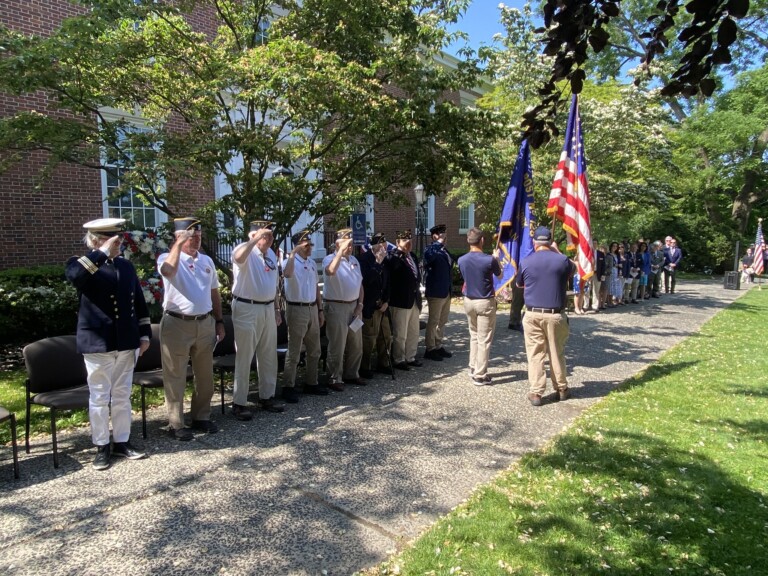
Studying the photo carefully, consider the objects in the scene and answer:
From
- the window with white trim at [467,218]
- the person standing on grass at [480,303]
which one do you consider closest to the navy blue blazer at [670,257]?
the window with white trim at [467,218]

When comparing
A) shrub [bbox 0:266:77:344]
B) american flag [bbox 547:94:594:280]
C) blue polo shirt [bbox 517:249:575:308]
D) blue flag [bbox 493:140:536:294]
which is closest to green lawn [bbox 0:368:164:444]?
shrub [bbox 0:266:77:344]

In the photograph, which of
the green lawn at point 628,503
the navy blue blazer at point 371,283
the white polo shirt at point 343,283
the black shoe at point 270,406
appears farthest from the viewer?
the navy blue blazer at point 371,283

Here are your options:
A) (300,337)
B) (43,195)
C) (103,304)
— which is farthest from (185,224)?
(43,195)

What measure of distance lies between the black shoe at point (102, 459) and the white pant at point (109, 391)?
5 centimetres

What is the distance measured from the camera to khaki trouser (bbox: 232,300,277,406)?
211 inches

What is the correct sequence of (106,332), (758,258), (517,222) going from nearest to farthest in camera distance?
(106,332), (517,222), (758,258)

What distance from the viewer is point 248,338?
5371mm

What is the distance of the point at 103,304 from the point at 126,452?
1271 mm

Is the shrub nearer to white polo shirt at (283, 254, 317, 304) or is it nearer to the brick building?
the brick building

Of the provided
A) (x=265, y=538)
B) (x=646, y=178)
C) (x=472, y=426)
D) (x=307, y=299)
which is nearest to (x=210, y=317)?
(x=307, y=299)

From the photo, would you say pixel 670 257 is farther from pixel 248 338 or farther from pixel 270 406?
pixel 248 338

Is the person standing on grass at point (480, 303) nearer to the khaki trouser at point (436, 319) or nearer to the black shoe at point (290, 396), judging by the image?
the khaki trouser at point (436, 319)

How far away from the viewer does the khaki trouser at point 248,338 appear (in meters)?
5.37

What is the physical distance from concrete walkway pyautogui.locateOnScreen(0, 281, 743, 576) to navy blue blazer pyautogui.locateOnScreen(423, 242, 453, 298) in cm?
174
